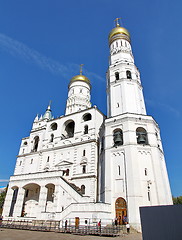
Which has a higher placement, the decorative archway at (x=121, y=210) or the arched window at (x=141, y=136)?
the arched window at (x=141, y=136)

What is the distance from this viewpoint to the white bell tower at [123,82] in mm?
28734

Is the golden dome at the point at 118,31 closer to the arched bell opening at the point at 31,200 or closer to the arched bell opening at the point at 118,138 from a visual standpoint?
the arched bell opening at the point at 118,138

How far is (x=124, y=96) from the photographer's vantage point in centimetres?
2900

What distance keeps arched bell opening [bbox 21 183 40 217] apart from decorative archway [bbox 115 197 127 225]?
13963mm

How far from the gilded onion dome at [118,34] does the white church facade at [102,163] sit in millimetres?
220

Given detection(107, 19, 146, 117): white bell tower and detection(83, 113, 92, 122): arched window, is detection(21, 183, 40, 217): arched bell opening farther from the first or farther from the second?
detection(107, 19, 146, 117): white bell tower

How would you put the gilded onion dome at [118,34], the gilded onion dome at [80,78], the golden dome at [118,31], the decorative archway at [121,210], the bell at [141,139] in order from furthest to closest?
the gilded onion dome at [80,78] < the golden dome at [118,31] < the gilded onion dome at [118,34] < the bell at [141,139] < the decorative archway at [121,210]

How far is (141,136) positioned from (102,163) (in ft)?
22.9

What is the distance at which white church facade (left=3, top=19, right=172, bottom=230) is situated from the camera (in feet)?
68.5

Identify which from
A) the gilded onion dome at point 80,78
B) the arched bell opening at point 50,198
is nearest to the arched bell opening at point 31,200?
the arched bell opening at point 50,198

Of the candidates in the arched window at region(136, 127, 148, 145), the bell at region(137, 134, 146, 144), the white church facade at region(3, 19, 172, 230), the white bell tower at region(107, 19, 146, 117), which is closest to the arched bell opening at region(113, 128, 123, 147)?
the white church facade at region(3, 19, 172, 230)

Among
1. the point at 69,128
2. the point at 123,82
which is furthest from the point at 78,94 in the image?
the point at 123,82

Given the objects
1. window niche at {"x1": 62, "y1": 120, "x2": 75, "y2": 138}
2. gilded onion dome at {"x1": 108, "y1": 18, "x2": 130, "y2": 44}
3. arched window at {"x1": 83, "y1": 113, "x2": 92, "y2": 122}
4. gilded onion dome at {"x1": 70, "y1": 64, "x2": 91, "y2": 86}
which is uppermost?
gilded onion dome at {"x1": 108, "y1": 18, "x2": 130, "y2": 44}

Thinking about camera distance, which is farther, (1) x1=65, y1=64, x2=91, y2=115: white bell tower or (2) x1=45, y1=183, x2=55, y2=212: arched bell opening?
(1) x1=65, y1=64, x2=91, y2=115: white bell tower
